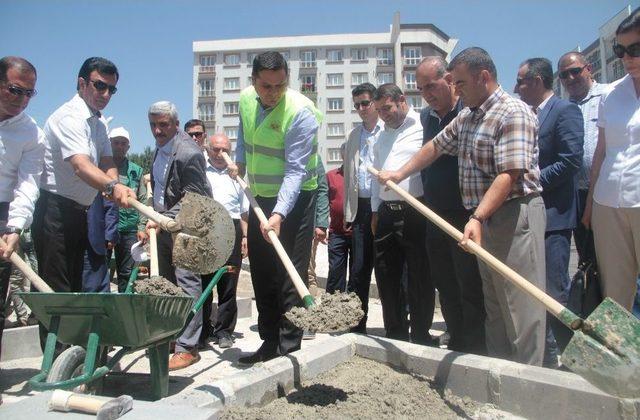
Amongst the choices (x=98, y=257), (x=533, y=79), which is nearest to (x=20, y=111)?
(x=98, y=257)

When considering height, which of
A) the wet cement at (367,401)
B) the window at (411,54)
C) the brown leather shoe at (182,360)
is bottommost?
the brown leather shoe at (182,360)

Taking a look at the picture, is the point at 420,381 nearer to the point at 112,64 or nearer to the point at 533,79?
the point at 533,79

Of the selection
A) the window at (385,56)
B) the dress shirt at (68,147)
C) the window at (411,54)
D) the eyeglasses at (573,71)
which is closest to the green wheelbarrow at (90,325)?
the dress shirt at (68,147)

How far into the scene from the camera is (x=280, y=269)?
3898 millimetres

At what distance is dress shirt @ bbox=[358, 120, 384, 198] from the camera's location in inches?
210

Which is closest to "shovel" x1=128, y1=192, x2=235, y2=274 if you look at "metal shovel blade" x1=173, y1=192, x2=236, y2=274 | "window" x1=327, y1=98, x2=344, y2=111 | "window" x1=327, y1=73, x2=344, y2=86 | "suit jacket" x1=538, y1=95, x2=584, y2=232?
"metal shovel blade" x1=173, y1=192, x2=236, y2=274

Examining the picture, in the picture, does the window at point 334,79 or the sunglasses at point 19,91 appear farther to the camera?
the window at point 334,79

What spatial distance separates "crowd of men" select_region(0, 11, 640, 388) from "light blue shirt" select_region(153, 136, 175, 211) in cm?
2

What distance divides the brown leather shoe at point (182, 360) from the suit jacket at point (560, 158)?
297cm

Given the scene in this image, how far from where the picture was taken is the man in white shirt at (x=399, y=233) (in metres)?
4.36

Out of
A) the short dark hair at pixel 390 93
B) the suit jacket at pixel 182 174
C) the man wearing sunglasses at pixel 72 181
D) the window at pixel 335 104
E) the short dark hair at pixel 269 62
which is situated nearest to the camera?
the short dark hair at pixel 269 62

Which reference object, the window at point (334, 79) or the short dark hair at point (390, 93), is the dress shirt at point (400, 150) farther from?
the window at point (334, 79)

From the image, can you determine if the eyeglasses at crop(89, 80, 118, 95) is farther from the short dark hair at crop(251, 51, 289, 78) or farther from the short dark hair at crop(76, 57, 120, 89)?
the short dark hair at crop(251, 51, 289, 78)

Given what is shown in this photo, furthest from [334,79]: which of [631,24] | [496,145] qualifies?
[496,145]
